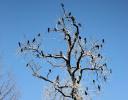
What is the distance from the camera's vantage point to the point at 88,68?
16.7 meters

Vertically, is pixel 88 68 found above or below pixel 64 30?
below

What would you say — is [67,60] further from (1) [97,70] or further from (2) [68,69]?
(1) [97,70]

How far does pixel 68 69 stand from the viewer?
54.0 ft

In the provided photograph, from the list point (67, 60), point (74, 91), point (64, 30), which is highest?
point (64, 30)

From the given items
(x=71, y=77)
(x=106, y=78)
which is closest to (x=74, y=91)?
(x=71, y=77)

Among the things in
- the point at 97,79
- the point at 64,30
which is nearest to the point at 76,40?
the point at 64,30

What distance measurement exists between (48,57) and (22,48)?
130 centimetres

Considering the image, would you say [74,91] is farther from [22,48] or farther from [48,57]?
[22,48]

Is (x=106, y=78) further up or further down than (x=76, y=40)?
further down

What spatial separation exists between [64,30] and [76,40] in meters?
0.76

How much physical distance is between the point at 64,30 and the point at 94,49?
65.2 inches

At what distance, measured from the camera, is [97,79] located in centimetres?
1673

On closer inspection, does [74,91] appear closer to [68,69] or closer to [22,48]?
[68,69]

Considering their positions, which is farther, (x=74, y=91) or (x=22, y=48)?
(x=22, y=48)
